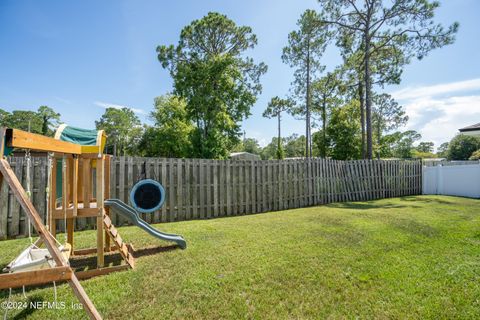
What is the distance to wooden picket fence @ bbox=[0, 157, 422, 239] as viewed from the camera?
4848mm

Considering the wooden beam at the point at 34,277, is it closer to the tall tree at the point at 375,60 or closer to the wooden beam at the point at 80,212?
the wooden beam at the point at 80,212

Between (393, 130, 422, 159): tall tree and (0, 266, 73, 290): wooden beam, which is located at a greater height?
(393, 130, 422, 159): tall tree

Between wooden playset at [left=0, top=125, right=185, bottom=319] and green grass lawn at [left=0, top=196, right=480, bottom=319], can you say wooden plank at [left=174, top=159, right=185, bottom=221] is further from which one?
wooden playset at [left=0, top=125, right=185, bottom=319]

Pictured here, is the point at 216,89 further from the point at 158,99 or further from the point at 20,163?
the point at 158,99

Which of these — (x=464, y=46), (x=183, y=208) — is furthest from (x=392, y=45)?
(x=183, y=208)

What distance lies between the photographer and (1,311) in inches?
85.0

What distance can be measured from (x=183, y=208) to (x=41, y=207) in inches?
126

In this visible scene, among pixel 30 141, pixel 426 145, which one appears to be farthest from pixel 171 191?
pixel 426 145

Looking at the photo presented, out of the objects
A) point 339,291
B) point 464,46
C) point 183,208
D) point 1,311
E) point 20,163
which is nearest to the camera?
point 1,311

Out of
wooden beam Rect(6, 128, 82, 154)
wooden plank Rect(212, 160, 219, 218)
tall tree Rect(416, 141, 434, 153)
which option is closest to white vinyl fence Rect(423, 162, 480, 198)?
wooden plank Rect(212, 160, 219, 218)

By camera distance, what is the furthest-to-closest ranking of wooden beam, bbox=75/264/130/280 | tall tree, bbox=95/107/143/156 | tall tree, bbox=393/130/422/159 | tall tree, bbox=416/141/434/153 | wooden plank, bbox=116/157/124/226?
tall tree, bbox=416/141/434/153 < tall tree, bbox=393/130/422/159 < tall tree, bbox=95/107/143/156 < wooden plank, bbox=116/157/124/226 < wooden beam, bbox=75/264/130/280

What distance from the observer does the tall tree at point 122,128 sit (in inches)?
1578

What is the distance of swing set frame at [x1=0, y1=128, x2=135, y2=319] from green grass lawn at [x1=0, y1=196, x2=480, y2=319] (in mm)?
400

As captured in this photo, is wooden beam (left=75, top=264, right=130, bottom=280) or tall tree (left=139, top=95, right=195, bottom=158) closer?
wooden beam (left=75, top=264, right=130, bottom=280)
